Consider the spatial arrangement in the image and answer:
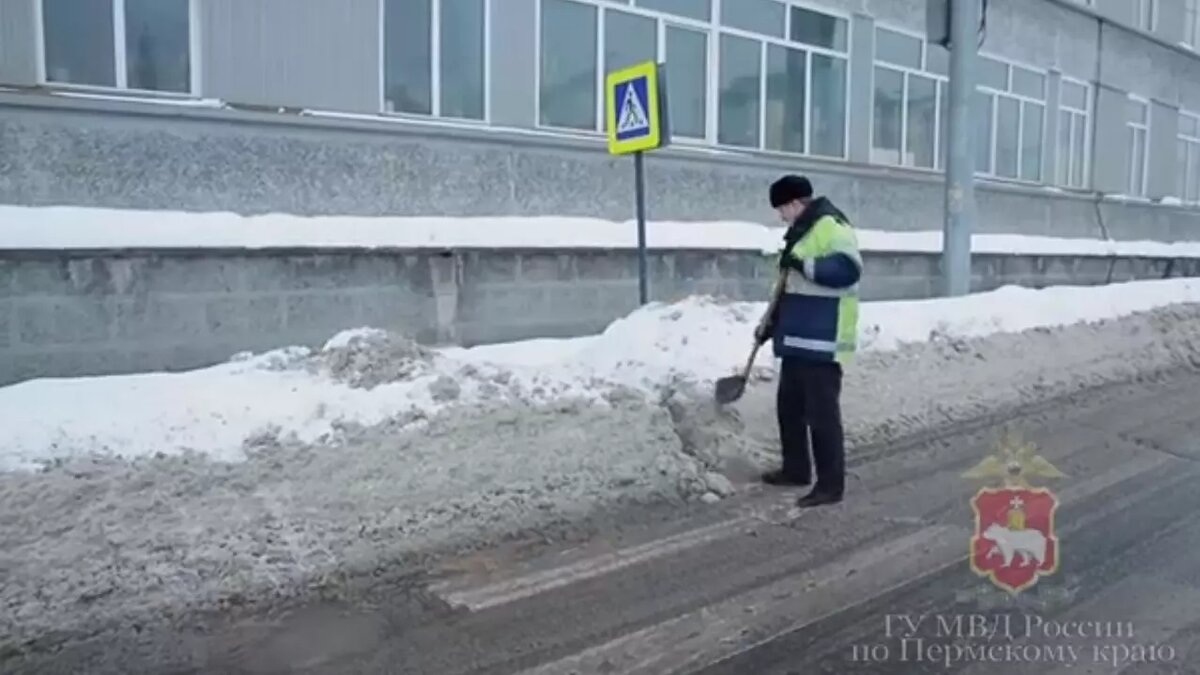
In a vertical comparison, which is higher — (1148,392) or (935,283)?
(935,283)

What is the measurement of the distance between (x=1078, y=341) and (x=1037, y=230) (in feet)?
24.2

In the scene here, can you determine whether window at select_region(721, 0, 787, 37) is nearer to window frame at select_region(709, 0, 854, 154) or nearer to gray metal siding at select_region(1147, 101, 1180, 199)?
window frame at select_region(709, 0, 854, 154)

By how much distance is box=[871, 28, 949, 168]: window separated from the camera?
14.5m

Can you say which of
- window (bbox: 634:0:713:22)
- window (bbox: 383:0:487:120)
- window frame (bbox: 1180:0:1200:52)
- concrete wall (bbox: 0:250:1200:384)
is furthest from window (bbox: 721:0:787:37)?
window frame (bbox: 1180:0:1200:52)

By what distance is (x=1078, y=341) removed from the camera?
10828 mm

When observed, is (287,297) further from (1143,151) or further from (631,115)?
(1143,151)

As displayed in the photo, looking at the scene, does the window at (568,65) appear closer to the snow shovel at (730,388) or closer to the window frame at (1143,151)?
the snow shovel at (730,388)

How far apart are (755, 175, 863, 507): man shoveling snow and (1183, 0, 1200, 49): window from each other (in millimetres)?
21122

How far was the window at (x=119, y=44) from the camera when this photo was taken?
23.7ft

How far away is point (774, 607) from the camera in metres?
4.04

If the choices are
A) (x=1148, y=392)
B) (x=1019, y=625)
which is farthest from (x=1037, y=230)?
(x=1019, y=625)

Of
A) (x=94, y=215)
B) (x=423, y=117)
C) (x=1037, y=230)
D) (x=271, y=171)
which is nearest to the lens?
(x=94, y=215)

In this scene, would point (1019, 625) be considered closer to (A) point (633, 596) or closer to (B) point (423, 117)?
(A) point (633, 596)

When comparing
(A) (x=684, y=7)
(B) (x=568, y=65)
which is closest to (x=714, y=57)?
(A) (x=684, y=7)
